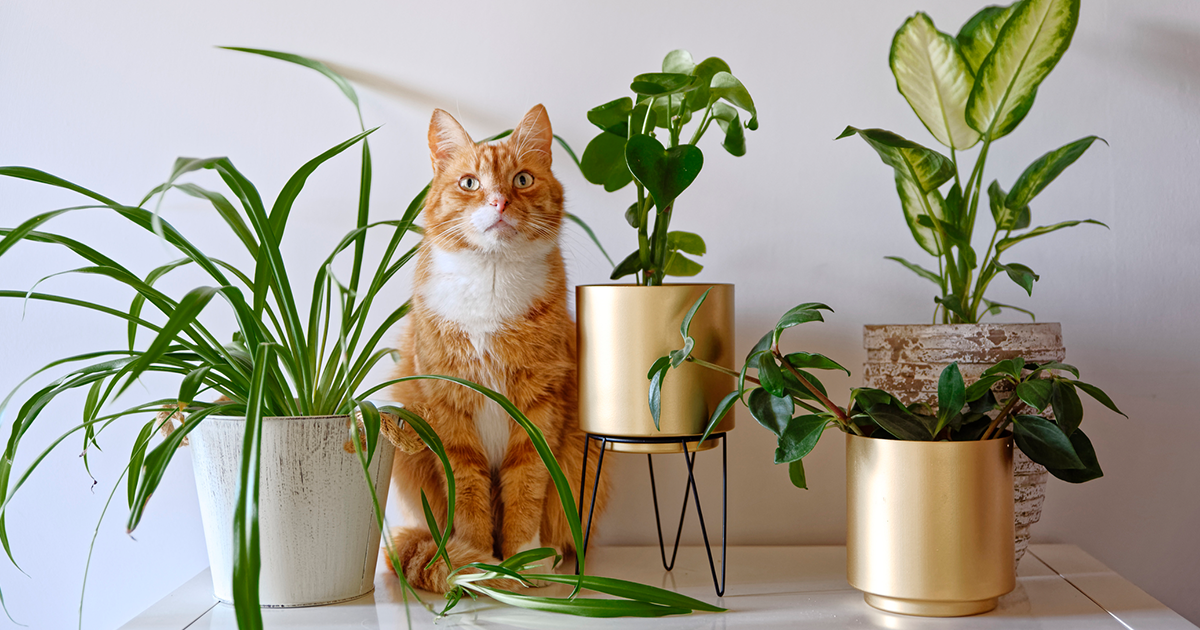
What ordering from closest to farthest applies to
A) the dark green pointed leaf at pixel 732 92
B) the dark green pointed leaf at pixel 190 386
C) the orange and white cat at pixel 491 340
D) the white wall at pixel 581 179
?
the dark green pointed leaf at pixel 190 386 < the dark green pointed leaf at pixel 732 92 < the orange and white cat at pixel 491 340 < the white wall at pixel 581 179

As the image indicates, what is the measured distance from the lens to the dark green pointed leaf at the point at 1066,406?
2.44 ft

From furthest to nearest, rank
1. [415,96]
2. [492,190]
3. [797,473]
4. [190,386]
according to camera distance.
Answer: [415,96]
[492,190]
[797,473]
[190,386]

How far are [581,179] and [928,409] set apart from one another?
23.5 inches

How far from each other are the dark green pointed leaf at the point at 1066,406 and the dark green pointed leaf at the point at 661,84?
486mm

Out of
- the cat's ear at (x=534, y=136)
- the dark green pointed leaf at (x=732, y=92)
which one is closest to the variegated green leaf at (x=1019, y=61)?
the dark green pointed leaf at (x=732, y=92)

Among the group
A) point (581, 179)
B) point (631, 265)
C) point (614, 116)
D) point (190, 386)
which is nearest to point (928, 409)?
point (631, 265)

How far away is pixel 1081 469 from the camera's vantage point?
739 millimetres

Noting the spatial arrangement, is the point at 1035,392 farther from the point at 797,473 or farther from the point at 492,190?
the point at 492,190

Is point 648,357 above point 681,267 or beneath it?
beneath

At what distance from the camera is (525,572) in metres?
0.84

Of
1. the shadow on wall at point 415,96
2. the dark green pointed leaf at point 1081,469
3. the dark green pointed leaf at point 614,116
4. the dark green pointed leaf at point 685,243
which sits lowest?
the dark green pointed leaf at point 1081,469

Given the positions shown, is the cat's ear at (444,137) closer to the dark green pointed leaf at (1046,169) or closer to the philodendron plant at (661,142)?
the philodendron plant at (661,142)

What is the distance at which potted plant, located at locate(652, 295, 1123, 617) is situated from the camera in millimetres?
741

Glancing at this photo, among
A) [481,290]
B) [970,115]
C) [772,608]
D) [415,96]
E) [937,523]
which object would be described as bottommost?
[772,608]
